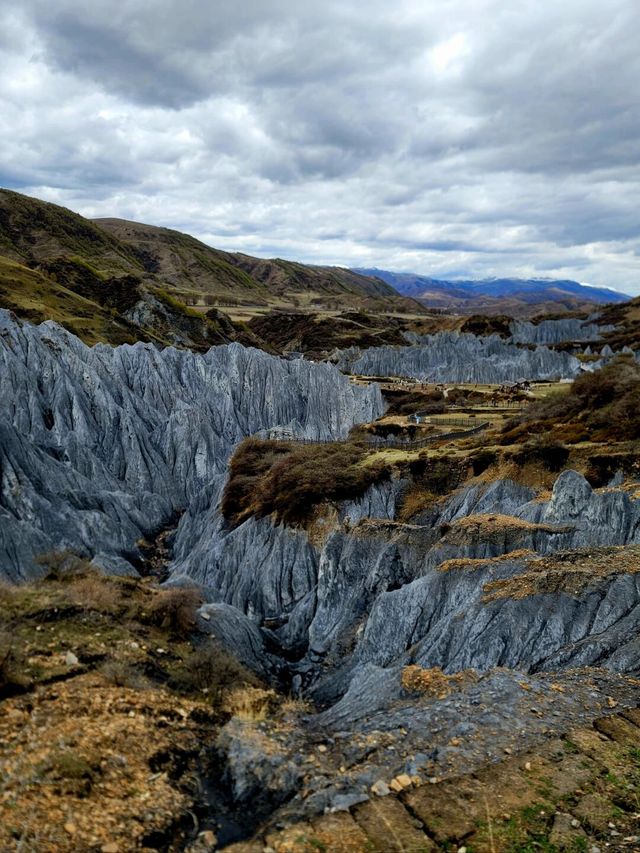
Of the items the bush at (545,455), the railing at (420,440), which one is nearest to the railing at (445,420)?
the railing at (420,440)

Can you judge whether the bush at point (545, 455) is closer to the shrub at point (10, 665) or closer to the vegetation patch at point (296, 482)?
the vegetation patch at point (296, 482)

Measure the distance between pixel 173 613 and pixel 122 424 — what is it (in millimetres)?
35043

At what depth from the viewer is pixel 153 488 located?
1805 inches

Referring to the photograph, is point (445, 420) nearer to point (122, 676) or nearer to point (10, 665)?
point (122, 676)

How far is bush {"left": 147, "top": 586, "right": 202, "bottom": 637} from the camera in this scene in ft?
52.6

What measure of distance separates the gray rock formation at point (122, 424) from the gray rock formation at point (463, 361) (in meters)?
43.5

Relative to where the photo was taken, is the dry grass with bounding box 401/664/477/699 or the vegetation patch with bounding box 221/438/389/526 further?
the vegetation patch with bounding box 221/438/389/526

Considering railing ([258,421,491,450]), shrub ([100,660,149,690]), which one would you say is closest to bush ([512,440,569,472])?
railing ([258,421,491,450])

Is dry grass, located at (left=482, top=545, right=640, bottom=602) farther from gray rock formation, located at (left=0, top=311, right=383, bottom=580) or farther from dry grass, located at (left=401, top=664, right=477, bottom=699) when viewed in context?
gray rock formation, located at (left=0, top=311, right=383, bottom=580)

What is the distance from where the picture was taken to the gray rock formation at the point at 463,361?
104 meters

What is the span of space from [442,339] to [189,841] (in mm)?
117320

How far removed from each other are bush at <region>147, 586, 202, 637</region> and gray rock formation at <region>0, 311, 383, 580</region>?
12523mm

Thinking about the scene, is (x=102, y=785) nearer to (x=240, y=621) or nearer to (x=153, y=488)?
(x=240, y=621)

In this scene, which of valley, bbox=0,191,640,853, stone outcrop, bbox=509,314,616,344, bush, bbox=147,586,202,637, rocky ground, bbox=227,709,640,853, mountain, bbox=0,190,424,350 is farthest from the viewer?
stone outcrop, bbox=509,314,616,344
